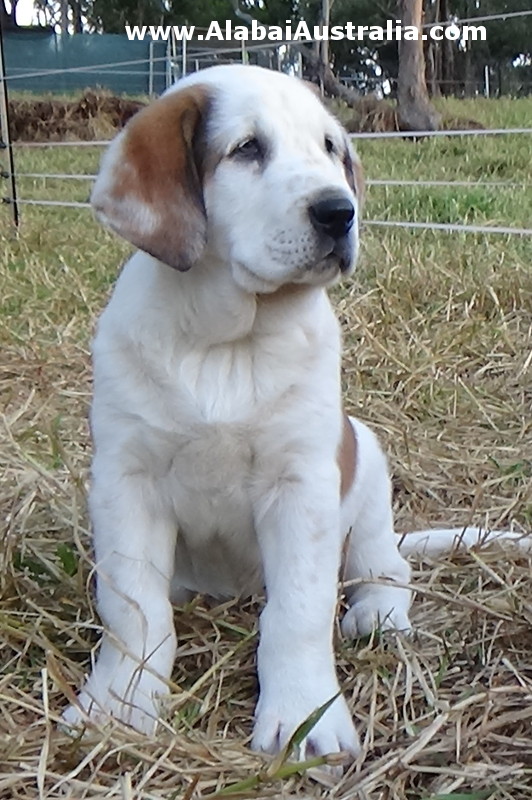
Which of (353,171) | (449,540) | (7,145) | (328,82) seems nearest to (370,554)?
(449,540)

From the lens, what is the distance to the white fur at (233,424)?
2.08 m

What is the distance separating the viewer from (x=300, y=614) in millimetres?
2096

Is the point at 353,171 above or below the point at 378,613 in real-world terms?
above

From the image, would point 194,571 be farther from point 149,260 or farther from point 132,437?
point 149,260

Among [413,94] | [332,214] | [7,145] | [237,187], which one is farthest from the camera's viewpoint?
[413,94]

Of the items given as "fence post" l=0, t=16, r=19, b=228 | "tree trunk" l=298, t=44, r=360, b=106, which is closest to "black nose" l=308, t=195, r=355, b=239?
"fence post" l=0, t=16, r=19, b=228

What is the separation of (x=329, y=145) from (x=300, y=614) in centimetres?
99

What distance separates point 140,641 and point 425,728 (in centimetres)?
58

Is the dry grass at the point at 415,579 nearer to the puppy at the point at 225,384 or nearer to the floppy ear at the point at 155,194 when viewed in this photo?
the puppy at the point at 225,384

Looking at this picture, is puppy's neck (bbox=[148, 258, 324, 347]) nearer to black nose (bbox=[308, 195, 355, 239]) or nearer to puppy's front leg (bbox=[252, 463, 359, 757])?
black nose (bbox=[308, 195, 355, 239])

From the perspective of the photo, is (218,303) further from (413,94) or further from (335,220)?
(413,94)

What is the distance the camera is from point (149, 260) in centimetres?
231

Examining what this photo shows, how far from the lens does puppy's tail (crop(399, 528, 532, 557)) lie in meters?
2.74

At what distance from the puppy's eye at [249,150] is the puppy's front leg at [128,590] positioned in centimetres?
67
